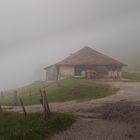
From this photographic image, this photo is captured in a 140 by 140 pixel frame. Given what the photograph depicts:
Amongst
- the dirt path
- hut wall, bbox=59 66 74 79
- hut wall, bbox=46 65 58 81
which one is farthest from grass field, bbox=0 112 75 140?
hut wall, bbox=46 65 58 81

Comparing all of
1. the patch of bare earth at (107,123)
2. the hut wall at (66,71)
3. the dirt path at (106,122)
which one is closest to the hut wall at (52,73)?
the hut wall at (66,71)

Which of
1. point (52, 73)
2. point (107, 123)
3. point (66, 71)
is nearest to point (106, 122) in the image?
point (107, 123)

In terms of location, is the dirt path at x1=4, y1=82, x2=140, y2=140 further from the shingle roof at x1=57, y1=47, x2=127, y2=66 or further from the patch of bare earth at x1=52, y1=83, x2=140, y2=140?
the shingle roof at x1=57, y1=47, x2=127, y2=66

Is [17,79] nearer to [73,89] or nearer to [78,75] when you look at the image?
[78,75]

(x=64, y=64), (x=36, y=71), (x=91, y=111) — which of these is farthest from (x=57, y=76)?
(x=36, y=71)

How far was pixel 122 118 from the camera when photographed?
23422 mm

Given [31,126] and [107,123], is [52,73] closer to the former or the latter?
[107,123]

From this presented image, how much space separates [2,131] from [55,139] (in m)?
3.97

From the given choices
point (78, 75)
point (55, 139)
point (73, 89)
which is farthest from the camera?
point (78, 75)

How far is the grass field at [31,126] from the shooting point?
18.0m

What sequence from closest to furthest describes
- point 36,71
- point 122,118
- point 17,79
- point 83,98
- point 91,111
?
1. point 122,118
2. point 91,111
3. point 83,98
4. point 36,71
5. point 17,79

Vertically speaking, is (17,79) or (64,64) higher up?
(64,64)

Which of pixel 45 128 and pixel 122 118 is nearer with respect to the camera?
pixel 45 128

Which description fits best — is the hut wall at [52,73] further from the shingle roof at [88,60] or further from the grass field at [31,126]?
the grass field at [31,126]
